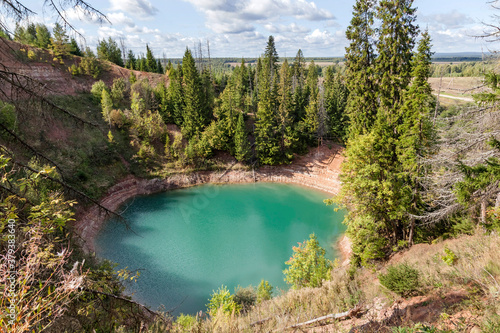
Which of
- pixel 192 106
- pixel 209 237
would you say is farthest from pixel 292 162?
pixel 209 237

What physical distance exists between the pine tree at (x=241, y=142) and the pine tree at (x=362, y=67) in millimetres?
14419

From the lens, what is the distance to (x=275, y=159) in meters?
31.0

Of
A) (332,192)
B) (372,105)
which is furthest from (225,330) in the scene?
(332,192)

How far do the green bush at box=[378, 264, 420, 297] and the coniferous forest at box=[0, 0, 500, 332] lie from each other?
0.04 m

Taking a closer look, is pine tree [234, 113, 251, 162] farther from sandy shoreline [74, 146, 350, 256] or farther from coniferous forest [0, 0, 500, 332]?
sandy shoreline [74, 146, 350, 256]

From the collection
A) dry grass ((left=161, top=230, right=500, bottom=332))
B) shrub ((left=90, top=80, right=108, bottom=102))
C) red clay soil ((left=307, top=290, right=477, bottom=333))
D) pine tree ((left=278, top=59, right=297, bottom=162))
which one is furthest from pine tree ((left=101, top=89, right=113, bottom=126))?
red clay soil ((left=307, top=290, right=477, bottom=333))

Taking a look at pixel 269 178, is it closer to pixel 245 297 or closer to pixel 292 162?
pixel 292 162

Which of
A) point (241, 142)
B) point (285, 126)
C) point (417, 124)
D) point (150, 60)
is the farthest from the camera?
point (150, 60)

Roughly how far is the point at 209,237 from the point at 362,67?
16788 mm

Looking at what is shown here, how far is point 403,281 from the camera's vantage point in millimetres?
7703

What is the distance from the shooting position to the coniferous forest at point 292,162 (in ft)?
12.4

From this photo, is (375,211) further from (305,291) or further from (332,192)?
(332,192)

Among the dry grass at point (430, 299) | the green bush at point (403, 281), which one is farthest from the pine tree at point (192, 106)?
the green bush at point (403, 281)

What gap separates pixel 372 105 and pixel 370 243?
30.4 ft
